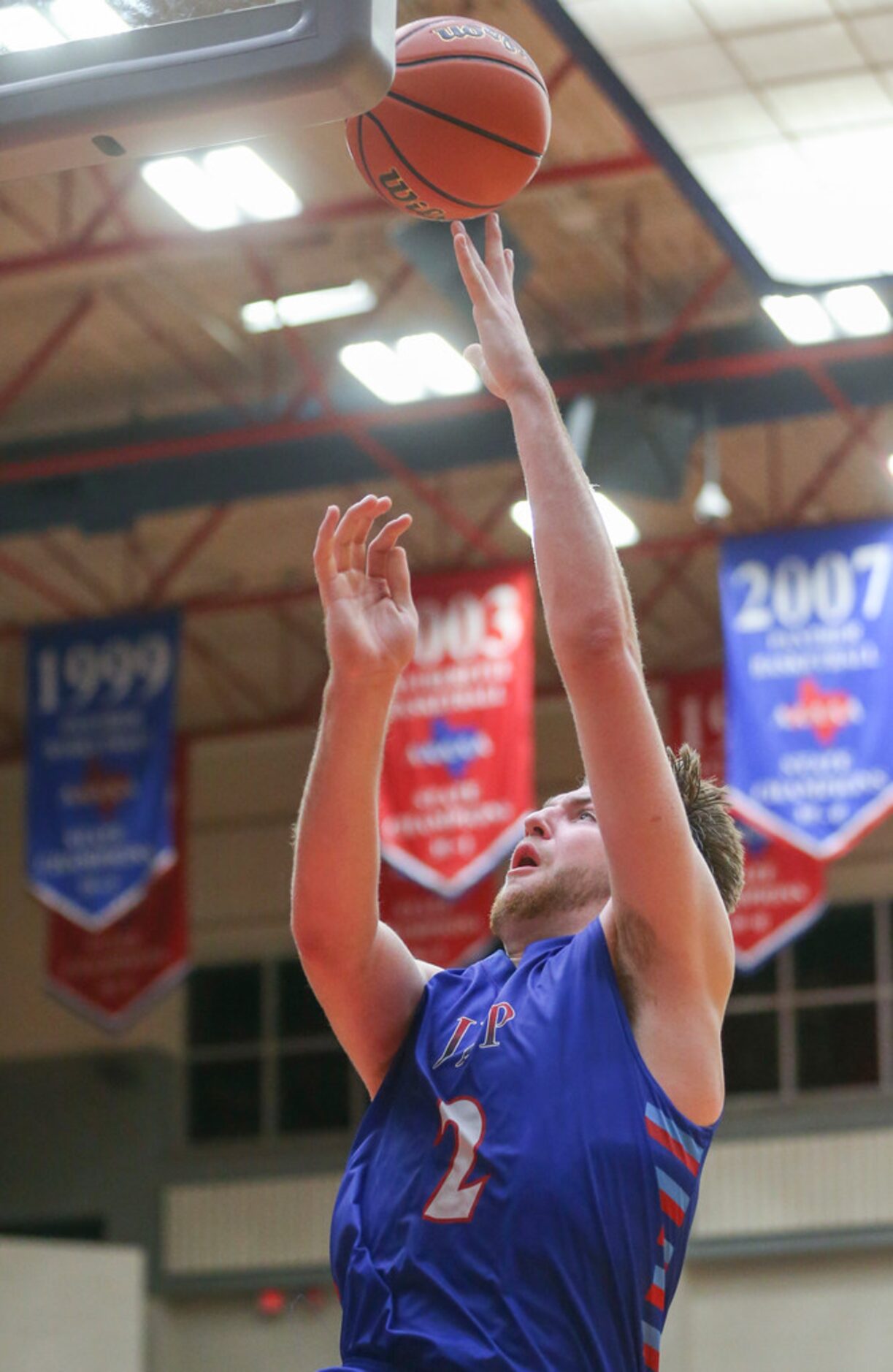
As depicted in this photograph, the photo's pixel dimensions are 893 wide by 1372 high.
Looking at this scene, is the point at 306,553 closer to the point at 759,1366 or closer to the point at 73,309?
the point at 73,309

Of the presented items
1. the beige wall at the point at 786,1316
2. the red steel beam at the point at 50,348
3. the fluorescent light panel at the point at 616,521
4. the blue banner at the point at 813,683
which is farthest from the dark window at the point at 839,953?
the red steel beam at the point at 50,348

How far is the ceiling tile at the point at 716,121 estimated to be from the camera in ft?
36.7

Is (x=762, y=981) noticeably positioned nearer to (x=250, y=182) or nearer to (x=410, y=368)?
(x=410, y=368)

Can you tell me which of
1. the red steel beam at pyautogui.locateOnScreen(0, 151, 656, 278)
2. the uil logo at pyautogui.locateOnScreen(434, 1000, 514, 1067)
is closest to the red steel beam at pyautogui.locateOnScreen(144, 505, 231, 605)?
the red steel beam at pyautogui.locateOnScreen(0, 151, 656, 278)

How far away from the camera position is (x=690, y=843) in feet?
10.5

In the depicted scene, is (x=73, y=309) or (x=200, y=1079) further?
(x=200, y=1079)

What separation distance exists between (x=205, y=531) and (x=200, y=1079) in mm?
6596

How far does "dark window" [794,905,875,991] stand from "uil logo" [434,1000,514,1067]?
17.4 metres

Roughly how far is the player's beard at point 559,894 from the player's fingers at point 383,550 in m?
0.58

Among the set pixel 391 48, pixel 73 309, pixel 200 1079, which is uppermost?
pixel 73 309

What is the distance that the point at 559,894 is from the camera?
3.66 meters

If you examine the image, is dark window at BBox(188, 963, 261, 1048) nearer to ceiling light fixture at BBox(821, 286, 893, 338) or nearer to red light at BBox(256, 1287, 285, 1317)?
red light at BBox(256, 1287, 285, 1317)

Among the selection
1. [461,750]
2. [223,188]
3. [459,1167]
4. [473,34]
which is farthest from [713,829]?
[223,188]

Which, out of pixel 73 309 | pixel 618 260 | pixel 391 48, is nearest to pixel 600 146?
pixel 618 260
